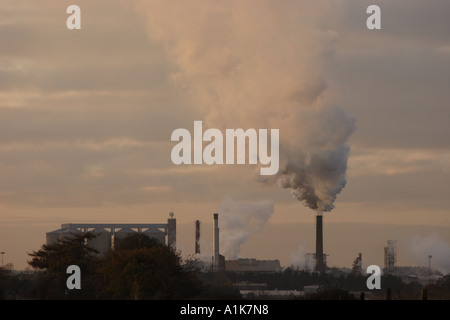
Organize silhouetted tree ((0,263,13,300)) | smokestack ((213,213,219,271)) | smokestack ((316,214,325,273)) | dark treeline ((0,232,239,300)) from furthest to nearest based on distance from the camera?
smokestack ((213,213,219,271)), smokestack ((316,214,325,273)), silhouetted tree ((0,263,13,300)), dark treeline ((0,232,239,300))

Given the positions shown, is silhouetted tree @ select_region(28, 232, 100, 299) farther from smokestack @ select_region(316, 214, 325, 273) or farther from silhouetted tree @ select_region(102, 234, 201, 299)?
smokestack @ select_region(316, 214, 325, 273)

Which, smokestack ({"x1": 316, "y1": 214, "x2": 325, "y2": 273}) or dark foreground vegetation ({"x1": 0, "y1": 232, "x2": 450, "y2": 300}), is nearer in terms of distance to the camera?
dark foreground vegetation ({"x1": 0, "y1": 232, "x2": 450, "y2": 300})

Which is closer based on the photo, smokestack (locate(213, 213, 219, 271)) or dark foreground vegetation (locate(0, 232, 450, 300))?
dark foreground vegetation (locate(0, 232, 450, 300))

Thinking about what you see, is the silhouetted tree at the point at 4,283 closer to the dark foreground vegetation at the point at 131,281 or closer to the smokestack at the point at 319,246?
the dark foreground vegetation at the point at 131,281

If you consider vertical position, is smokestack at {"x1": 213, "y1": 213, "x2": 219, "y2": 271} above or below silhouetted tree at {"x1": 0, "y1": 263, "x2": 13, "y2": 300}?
above

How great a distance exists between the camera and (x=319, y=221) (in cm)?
16175

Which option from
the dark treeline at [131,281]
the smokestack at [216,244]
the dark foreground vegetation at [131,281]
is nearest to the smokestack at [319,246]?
the smokestack at [216,244]

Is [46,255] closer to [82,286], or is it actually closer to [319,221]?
[82,286]

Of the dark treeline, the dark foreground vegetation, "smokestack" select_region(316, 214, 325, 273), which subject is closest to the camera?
the dark foreground vegetation

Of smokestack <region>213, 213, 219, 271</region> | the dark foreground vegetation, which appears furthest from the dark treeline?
smokestack <region>213, 213, 219, 271</region>

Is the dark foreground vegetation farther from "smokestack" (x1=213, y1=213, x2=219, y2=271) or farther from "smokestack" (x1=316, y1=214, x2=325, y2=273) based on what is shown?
"smokestack" (x1=213, y1=213, x2=219, y2=271)

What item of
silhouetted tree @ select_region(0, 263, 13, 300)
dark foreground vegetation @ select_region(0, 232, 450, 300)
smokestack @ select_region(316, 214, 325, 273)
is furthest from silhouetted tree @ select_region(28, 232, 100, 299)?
smokestack @ select_region(316, 214, 325, 273)
